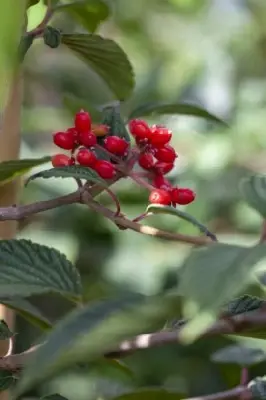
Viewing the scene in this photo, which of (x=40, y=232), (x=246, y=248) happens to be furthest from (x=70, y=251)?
(x=246, y=248)

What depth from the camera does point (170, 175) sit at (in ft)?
4.13

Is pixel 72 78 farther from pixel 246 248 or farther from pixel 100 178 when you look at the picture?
pixel 246 248

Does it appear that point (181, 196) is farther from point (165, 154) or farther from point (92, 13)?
point (92, 13)

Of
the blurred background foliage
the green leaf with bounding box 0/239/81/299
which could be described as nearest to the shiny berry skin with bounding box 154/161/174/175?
the green leaf with bounding box 0/239/81/299

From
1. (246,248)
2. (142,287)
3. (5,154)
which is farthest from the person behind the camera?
(142,287)

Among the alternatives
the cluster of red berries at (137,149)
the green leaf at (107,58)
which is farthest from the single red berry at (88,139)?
the green leaf at (107,58)

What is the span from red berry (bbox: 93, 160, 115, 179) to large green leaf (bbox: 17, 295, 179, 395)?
16 centimetres

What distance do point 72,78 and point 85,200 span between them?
1.36 meters

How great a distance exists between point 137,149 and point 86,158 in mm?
41

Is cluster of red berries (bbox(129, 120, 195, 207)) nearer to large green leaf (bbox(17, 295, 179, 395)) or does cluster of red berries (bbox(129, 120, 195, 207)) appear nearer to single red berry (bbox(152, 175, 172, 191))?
single red berry (bbox(152, 175, 172, 191))

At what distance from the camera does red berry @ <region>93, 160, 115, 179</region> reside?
20.0 inches

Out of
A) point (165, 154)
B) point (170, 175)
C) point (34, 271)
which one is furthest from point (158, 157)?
point (170, 175)

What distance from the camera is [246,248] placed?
347 millimetres

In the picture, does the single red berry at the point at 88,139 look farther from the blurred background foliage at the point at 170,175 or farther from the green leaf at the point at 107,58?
the blurred background foliage at the point at 170,175
